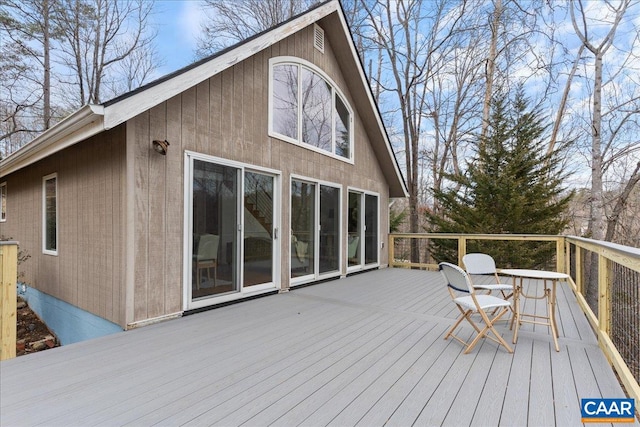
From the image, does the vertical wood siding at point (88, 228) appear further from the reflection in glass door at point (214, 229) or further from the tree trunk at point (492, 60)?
the tree trunk at point (492, 60)

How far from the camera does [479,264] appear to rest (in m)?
4.27

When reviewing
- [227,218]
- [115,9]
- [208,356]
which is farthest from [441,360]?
[115,9]

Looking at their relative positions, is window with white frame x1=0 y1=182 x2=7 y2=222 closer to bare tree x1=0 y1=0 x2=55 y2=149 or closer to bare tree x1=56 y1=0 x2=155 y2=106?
bare tree x1=0 y1=0 x2=55 y2=149

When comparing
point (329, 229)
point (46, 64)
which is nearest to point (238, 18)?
point (46, 64)

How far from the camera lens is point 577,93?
38.5 ft

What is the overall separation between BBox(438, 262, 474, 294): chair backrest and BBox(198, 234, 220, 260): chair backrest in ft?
9.13

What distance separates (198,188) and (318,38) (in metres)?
4.18

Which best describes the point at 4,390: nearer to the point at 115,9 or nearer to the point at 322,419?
the point at 322,419

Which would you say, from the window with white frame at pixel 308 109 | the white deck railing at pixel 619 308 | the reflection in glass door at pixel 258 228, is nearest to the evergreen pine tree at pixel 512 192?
the white deck railing at pixel 619 308

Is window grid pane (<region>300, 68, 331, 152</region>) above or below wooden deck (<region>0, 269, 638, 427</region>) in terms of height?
above

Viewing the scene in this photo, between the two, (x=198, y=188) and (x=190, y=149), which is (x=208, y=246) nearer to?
(x=198, y=188)

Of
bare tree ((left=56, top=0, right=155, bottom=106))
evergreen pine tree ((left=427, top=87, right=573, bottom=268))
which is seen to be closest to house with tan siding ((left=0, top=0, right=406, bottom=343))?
evergreen pine tree ((left=427, top=87, right=573, bottom=268))

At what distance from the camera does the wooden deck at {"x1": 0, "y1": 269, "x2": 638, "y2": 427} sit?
1.97 meters

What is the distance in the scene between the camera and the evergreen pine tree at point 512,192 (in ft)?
29.2
